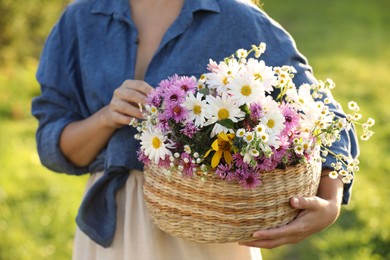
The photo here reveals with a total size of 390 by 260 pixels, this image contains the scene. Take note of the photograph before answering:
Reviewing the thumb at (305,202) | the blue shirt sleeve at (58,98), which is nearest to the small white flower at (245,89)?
the thumb at (305,202)

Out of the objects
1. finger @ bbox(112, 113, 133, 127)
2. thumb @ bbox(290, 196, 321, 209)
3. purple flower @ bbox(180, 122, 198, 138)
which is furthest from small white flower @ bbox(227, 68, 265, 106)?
finger @ bbox(112, 113, 133, 127)

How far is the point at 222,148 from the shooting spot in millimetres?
1856

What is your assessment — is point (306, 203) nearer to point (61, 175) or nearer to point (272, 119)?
point (272, 119)

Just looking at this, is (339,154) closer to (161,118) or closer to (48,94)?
(161,118)

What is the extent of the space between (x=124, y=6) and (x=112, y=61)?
192mm

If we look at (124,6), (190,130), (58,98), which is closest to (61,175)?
(58,98)

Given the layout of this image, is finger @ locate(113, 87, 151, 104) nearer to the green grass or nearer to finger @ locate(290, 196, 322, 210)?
finger @ locate(290, 196, 322, 210)

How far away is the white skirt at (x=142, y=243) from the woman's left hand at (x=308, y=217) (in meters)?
0.24

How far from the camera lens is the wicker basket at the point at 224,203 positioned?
190cm

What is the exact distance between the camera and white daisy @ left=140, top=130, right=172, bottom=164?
1.89 m

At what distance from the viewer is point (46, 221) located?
16.8 ft

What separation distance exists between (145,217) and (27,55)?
6.53 metres

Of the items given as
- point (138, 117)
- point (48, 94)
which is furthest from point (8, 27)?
point (138, 117)

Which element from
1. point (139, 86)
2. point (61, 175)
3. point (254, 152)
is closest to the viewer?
point (254, 152)
